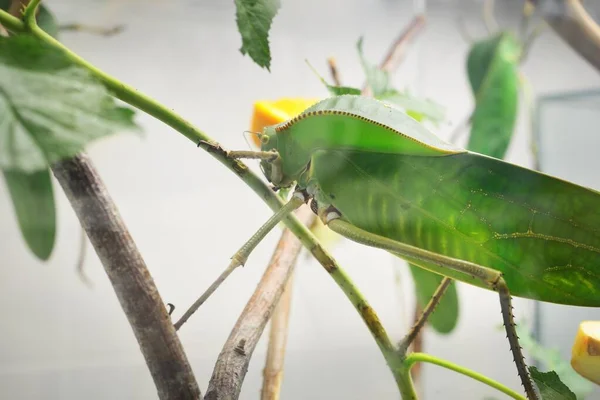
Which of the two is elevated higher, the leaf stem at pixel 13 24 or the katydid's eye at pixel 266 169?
the katydid's eye at pixel 266 169

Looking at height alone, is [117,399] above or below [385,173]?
below

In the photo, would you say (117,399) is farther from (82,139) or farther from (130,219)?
(82,139)

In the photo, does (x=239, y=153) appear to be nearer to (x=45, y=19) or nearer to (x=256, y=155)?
(x=256, y=155)

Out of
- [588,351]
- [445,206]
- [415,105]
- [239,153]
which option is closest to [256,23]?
[239,153]

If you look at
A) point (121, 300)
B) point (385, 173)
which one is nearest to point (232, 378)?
point (121, 300)

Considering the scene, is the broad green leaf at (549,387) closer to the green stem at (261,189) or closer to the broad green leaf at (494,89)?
the green stem at (261,189)

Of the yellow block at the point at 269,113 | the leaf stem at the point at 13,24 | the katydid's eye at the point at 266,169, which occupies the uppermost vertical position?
the yellow block at the point at 269,113

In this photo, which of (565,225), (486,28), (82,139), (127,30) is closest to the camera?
(82,139)

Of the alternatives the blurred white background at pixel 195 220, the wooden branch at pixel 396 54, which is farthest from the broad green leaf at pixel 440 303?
the wooden branch at pixel 396 54
